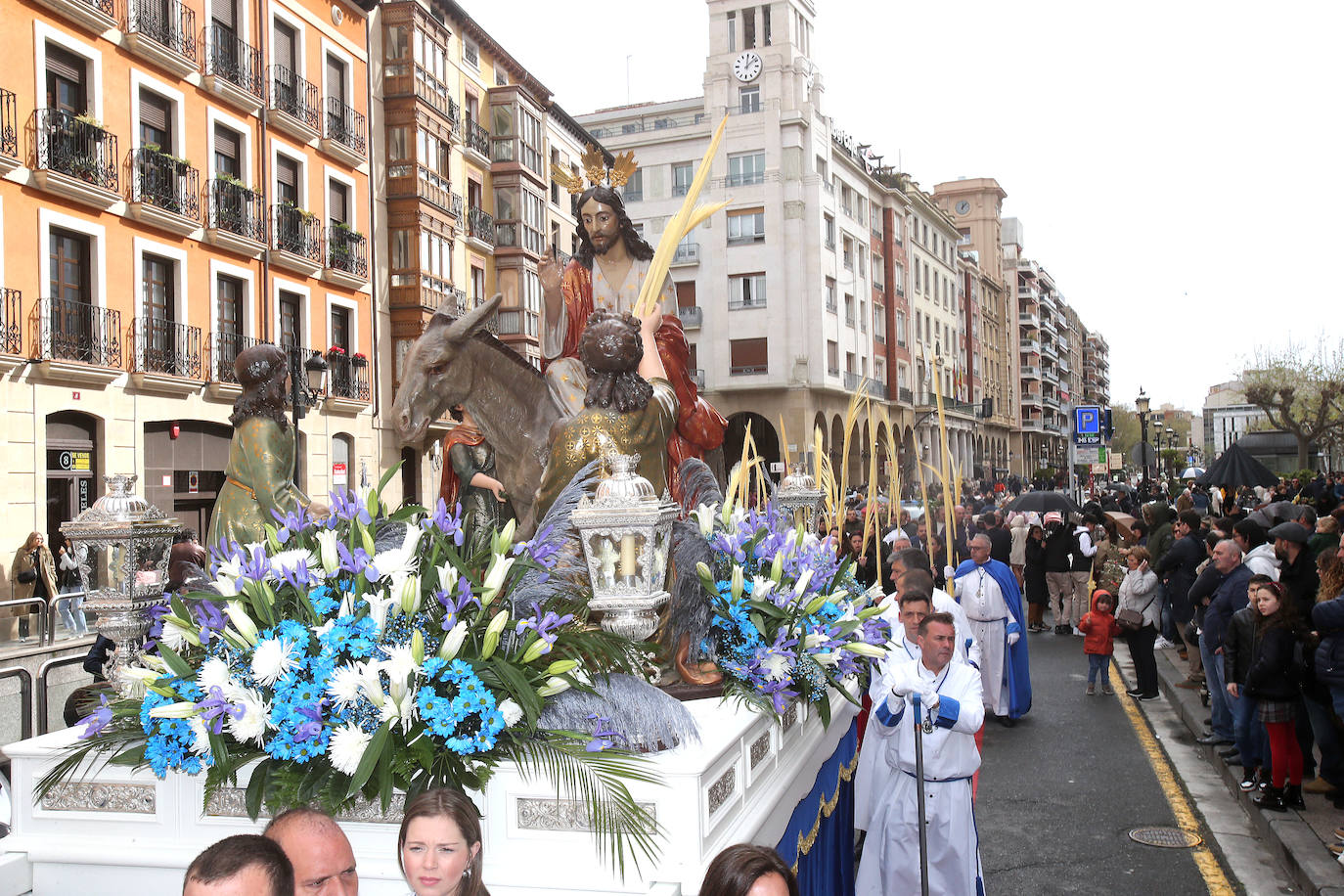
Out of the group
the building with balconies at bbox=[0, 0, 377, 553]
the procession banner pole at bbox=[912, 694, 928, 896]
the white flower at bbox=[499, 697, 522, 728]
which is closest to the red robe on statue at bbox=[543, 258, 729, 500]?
the procession banner pole at bbox=[912, 694, 928, 896]

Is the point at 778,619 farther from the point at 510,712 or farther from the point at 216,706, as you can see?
the point at 216,706

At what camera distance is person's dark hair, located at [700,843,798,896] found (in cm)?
254

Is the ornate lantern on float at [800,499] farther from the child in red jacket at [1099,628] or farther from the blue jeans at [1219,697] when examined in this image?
the child in red jacket at [1099,628]

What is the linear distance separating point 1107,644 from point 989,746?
8.61 feet

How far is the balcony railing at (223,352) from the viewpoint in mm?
23531

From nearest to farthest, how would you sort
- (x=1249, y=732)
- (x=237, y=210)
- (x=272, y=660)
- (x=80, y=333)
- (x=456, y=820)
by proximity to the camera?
(x=456, y=820), (x=272, y=660), (x=1249, y=732), (x=80, y=333), (x=237, y=210)

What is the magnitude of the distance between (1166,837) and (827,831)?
3.44 metres

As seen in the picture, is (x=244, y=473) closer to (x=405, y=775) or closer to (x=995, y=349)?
(x=405, y=775)

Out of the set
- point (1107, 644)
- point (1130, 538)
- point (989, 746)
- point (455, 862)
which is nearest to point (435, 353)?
point (455, 862)

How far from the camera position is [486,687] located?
127 inches

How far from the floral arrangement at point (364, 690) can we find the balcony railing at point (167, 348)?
1990 centimetres

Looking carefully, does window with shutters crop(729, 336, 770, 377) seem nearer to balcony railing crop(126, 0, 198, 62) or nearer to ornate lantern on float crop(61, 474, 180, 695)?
balcony railing crop(126, 0, 198, 62)

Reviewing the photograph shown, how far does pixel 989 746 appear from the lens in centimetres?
996

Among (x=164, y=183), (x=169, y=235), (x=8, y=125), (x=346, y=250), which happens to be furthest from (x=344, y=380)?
(x=8, y=125)
